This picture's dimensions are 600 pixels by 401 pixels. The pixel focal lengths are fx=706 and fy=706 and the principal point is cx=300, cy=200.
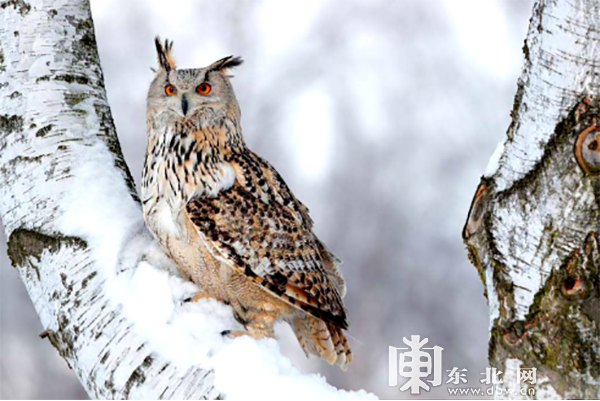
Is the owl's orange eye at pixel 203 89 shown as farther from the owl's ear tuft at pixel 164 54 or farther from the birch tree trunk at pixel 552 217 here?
the birch tree trunk at pixel 552 217

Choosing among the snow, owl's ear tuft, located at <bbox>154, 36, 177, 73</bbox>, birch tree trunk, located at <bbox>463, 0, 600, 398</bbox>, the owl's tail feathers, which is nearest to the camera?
birch tree trunk, located at <bbox>463, 0, 600, 398</bbox>

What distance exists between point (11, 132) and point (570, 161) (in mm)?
1830

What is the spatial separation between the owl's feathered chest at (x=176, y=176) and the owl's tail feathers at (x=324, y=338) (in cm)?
70

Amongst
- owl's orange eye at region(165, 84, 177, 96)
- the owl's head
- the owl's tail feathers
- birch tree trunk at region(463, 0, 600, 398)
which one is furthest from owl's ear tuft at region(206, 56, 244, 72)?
birch tree trunk at region(463, 0, 600, 398)

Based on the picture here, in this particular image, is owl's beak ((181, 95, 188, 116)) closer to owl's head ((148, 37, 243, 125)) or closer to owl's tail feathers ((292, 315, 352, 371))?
owl's head ((148, 37, 243, 125))

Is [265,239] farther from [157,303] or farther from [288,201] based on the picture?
[157,303]

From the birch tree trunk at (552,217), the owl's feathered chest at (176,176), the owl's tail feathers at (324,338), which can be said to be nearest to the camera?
the birch tree trunk at (552,217)

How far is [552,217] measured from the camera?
142 centimetres

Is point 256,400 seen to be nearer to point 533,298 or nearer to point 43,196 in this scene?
point 533,298

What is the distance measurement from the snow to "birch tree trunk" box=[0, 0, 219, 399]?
14 mm

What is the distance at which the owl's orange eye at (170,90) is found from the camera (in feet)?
9.45

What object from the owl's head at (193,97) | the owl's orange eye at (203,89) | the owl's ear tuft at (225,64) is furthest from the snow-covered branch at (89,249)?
the owl's ear tuft at (225,64)

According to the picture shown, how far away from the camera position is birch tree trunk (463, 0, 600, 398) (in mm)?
1385

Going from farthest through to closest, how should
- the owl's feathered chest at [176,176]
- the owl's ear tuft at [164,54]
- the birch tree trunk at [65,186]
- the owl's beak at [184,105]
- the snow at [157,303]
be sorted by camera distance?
1. the owl's ear tuft at [164,54]
2. the owl's beak at [184,105]
3. the owl's feathered chest at [176,176]
4. the birch tree trunk at [65,186]
5. the snow at [157,303]
